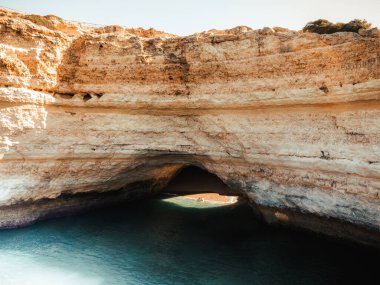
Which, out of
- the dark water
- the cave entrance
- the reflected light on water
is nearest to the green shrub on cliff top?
the dark water

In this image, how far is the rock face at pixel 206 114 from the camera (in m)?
6.64

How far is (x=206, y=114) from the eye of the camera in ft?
28.5

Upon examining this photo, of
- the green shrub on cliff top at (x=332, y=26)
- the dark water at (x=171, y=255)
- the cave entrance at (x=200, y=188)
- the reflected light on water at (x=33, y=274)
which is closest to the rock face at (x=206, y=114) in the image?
the dark water at (x=171, y=255)

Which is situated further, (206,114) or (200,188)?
(200,188)

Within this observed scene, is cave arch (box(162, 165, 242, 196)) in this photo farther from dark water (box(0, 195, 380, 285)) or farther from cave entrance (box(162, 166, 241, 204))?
dark water (box(0, 195, 380, 285))

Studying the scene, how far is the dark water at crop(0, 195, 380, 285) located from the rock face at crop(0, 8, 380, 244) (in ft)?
2.08

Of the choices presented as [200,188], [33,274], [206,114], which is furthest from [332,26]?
[33,274]

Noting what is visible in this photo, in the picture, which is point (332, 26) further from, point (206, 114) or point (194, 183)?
point (194, 183)

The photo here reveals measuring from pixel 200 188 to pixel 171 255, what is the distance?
741cm

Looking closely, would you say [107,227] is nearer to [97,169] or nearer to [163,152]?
[97,169]

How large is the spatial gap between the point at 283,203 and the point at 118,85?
563 cm

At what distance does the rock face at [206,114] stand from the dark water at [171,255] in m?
0.64

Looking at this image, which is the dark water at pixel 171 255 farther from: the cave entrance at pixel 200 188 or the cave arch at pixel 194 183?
the cave arch at pixel 194 183

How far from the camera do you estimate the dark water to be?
6.81 metres
